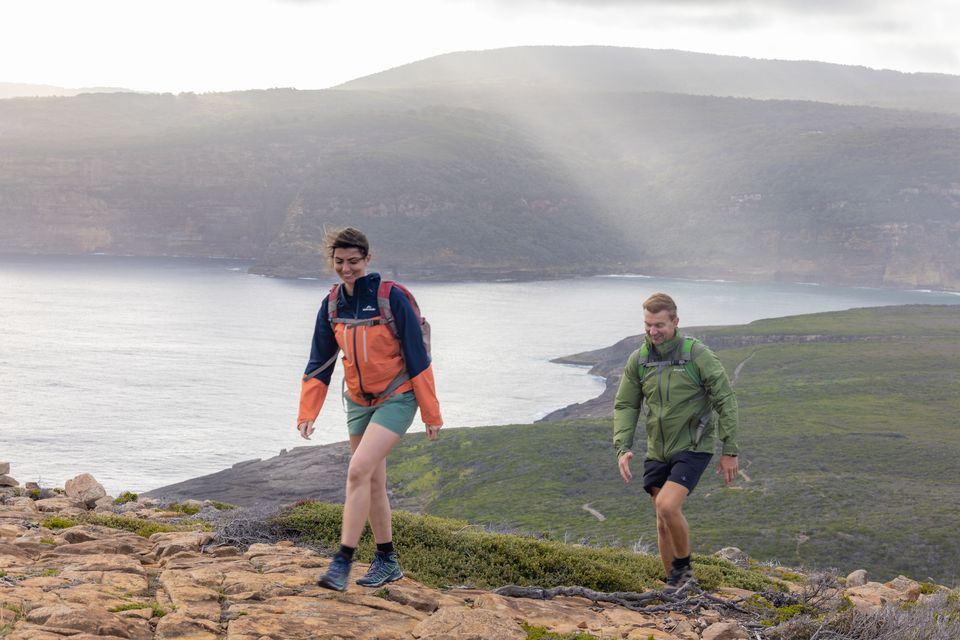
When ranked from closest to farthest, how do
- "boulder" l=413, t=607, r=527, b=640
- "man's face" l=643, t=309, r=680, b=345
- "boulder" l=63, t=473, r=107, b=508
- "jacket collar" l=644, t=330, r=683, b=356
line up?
"boulder" l=413, t=607, r=527, b=640, "man's face" l=643, t=309, r=680, b=345, "jacket collar" l=644, t=330, r=683, b=356, "boulder" l=63, t=473, r=107, b=508

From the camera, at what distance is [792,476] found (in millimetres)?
35938

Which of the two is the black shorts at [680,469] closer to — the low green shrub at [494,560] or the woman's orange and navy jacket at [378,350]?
the low green shrub at [494,560]

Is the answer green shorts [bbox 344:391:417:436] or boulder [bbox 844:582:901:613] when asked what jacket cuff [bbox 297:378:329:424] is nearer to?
green shorts [bbox 344:391:417:436]

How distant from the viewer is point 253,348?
97.9 m

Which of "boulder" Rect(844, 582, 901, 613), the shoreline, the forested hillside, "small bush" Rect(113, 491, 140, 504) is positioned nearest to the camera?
"boulder" Rect(844, 582, 901, 613)

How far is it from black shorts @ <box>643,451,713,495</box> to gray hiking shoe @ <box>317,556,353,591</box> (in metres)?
2.45

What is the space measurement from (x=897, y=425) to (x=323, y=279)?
12241cm

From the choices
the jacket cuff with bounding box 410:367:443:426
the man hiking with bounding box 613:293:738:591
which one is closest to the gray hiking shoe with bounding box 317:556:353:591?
the jacket cuff with bounding box 410:367:443:426

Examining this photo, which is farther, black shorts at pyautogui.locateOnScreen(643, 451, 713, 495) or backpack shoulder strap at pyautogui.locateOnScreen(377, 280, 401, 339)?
black shorts at pyautogui.locateOnScreen(643, 451, 713, 495)

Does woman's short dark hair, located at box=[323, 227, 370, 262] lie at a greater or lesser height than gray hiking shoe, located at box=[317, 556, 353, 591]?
greater

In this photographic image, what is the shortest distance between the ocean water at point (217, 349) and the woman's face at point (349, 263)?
42441mm

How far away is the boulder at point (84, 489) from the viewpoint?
11828mm

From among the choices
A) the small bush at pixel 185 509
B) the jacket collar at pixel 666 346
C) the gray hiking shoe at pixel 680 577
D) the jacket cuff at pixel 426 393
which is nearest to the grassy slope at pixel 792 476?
the small bush at pixel 185 509

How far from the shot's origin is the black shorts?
7.59 metres
